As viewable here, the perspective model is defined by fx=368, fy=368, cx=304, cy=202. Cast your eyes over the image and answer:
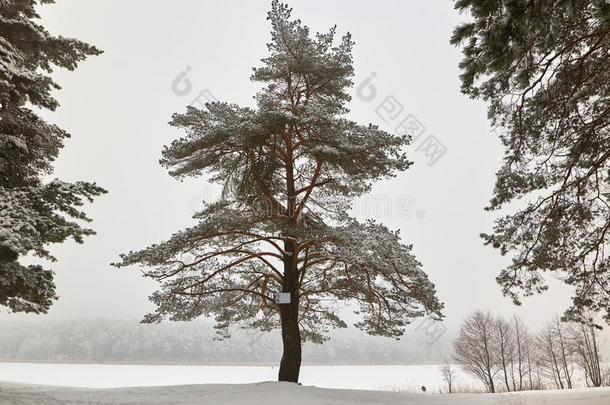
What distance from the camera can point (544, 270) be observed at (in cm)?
788

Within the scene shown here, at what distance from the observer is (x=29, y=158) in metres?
7.43

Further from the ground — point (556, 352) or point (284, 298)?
point (284, 298)

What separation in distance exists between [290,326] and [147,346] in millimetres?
41930

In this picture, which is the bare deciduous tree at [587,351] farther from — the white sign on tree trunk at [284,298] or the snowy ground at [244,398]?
the white sign on tree trunk at [284,298]

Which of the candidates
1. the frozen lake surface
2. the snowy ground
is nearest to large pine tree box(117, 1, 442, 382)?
the snowy ground

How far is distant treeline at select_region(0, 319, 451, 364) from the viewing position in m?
45.8

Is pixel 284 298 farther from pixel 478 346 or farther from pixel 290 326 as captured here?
pixel 478 346

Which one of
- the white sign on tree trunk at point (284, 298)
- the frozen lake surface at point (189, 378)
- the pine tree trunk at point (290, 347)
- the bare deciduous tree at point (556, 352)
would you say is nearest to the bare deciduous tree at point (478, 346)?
the frozen lake surface at point (189, 378)

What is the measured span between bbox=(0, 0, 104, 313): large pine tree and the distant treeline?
41479 mm

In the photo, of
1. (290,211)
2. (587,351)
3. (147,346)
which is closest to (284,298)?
(290,211)

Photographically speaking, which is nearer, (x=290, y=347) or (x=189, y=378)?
(x=290, y=347)

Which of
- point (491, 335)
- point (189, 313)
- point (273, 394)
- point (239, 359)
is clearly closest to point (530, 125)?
point (273, 394)

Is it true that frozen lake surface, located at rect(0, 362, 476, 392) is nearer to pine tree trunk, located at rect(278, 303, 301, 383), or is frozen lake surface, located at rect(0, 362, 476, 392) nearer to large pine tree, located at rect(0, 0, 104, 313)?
pine tree trunk, located at rect(278, 303, 301, 383)

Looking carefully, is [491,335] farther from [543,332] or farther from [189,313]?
[189,313]
